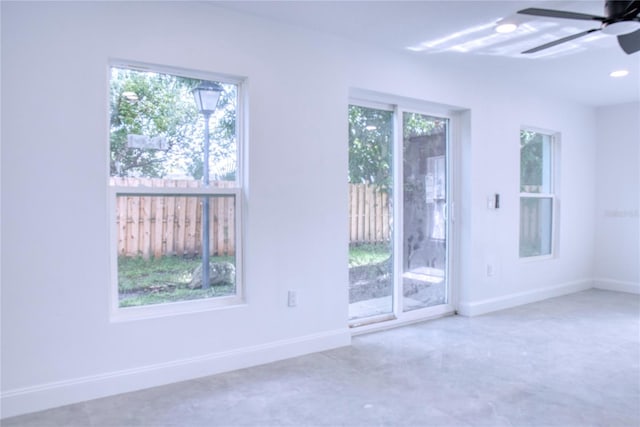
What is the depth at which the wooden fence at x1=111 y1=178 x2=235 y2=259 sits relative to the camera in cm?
276

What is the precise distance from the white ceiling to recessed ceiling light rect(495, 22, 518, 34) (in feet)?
0.17

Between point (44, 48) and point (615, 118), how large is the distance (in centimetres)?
640

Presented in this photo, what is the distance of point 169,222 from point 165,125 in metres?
0.64

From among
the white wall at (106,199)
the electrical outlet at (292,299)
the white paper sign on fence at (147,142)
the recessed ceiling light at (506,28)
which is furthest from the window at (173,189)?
the recessed ceiling light at (506,28)

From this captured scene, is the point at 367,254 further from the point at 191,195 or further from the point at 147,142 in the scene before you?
the point at 147,142

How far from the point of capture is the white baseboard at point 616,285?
18.6 feet

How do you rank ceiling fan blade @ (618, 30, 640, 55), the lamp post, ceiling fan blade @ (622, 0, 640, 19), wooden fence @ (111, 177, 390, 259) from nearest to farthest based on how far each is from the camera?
ceiling fan blade @ (622, 0, 640, 19) < ceiling fan blade @ (618, 30, 640, 55) < wooden fence @ (111, 177, 390, 259) < the lamp post

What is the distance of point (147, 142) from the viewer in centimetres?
282

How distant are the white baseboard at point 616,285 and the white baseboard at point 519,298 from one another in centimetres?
9

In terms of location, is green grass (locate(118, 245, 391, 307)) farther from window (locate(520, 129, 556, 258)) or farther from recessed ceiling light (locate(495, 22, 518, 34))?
window (locate(520, 129, 556, 258))

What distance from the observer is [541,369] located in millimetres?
3020

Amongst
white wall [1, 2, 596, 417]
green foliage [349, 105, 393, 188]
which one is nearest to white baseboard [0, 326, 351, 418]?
white wall [1, 2, 596, 417]

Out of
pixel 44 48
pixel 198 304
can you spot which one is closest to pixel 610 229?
pixel 198 304

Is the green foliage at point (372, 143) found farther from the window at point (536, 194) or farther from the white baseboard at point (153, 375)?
the window at point (536, 194)
